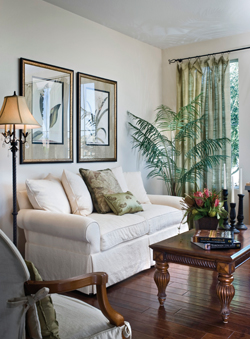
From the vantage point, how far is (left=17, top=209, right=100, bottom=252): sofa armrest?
287 centimetres

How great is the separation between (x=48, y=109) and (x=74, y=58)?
75 centimetres

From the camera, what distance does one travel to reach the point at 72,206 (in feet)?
11.7

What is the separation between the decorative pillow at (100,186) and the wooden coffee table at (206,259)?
1.04 meters

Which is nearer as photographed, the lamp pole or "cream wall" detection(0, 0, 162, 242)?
the lamp pole

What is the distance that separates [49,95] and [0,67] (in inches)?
24.6

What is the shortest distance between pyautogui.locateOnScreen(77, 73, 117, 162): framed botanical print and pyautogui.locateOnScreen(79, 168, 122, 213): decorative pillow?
18.5 inches

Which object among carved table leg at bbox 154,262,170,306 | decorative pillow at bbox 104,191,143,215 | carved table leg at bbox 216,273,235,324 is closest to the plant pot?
carved table leg at bbox 154,262,170,306

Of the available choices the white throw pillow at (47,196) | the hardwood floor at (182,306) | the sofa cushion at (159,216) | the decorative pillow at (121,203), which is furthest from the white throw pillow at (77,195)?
the hardwood floor at (182,306)

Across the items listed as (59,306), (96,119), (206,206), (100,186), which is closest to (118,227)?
(100,186)

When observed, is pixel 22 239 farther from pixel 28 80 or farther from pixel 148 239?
pixel 28 80

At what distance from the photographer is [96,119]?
454cm

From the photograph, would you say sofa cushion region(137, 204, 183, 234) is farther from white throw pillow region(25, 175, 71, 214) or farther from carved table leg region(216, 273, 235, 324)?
carved table leg region(216, 273, 235, 324)

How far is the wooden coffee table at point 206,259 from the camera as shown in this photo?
7.86 ft

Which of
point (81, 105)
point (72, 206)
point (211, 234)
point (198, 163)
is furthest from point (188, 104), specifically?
point (211, 234)
